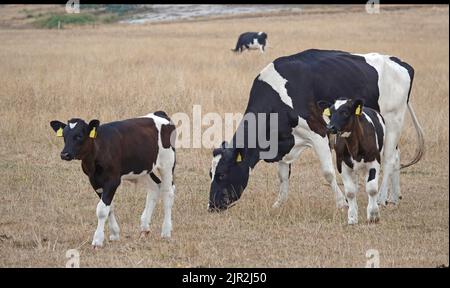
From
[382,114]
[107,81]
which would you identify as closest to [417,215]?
[382,114]

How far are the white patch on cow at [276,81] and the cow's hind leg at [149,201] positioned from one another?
2.54m

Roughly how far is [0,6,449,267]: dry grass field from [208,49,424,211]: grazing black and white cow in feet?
1.32

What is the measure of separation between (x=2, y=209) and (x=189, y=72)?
13059mm

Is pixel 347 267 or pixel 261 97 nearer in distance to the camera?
pixel 347 267

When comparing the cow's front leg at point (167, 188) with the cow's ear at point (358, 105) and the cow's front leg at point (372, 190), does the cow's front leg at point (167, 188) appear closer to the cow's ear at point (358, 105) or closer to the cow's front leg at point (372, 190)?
the cow's ear at point (358, 105)

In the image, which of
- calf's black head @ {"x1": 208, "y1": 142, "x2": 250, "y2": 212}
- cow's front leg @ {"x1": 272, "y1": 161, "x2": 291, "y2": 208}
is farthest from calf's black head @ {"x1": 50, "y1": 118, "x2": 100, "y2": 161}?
cow's front leg @ {"x1": 272, "y1": 161, "x2": 291, "y2": 208}

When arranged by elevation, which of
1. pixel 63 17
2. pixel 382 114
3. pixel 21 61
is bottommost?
pixel 63 17

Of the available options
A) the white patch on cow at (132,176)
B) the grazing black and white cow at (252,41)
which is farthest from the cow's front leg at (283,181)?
the grazing black and white cow at (252,41)

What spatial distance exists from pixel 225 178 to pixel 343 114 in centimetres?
189

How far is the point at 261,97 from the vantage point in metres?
11.5

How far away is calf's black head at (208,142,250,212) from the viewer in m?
11.0

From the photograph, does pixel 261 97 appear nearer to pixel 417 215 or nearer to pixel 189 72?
pixel 417 215

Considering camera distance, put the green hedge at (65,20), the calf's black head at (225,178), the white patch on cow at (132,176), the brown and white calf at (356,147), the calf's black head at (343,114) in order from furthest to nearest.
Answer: the green hedge at (65,20), the calf's black head at (225,178), the brown and white calf at (356,147), the calf's black head at (343,114), the white patch on cow at (132,176)

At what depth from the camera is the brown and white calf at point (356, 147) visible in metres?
10.1
